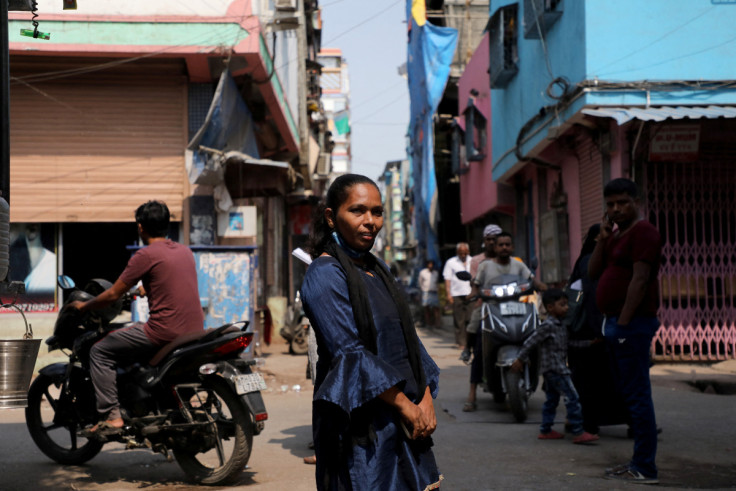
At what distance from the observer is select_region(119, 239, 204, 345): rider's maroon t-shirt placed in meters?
5.32

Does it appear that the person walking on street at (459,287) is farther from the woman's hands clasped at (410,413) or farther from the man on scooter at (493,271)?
the woman's hands clasped at (410,413)

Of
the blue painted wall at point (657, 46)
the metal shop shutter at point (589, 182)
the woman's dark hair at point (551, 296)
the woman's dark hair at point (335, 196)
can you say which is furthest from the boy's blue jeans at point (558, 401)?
the metal shop shutter at point (589, 182)

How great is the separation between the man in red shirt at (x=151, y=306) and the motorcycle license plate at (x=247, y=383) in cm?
55

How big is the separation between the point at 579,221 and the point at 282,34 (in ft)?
26.0

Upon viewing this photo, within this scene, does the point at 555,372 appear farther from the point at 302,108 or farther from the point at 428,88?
the point at 428,88

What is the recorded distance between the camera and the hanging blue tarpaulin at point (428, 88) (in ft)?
74.5

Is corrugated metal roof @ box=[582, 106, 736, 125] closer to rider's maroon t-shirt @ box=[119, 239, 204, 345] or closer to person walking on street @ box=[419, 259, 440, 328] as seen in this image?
rider's maroon t-shirt @ box=[119, 239, 204, 345]

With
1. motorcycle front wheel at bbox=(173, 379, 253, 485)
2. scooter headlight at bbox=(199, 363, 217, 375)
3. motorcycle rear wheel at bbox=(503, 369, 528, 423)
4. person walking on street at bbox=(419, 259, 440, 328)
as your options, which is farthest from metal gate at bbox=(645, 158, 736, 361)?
person walking on street at bbox=(419, 259, 440, 328)

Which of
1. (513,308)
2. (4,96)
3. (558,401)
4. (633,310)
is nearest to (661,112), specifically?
(513,308)

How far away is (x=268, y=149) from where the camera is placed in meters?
19.3

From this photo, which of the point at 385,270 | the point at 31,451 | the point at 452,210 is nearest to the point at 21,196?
the point at 31,451

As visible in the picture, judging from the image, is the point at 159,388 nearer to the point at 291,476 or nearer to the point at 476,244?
the point at 291,476

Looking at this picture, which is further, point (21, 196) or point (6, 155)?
point (21, 196)

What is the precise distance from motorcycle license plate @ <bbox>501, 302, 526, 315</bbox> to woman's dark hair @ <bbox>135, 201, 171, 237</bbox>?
3.18 meters
